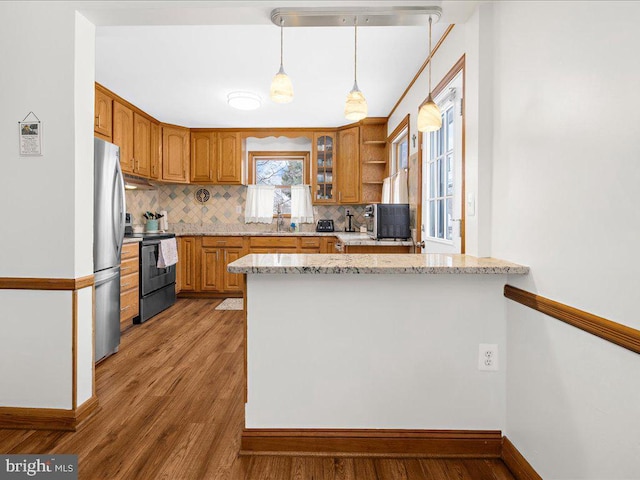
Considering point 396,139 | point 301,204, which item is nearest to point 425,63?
point 396,139

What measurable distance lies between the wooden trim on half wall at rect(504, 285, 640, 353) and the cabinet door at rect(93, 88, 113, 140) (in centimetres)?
403

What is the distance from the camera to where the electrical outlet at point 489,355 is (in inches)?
68.6

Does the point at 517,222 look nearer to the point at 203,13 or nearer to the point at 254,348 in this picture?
the point at 254,348

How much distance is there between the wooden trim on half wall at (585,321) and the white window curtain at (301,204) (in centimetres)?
435

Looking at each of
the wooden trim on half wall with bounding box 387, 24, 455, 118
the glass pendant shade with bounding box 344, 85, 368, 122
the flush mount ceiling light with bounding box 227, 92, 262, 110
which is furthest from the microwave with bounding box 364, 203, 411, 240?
the glass pendant shade with bounding box 344, 85, 368, 122

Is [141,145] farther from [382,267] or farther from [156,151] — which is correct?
[382,267]

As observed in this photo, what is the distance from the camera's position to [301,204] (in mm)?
5820

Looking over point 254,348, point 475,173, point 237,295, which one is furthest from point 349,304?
point 237,295

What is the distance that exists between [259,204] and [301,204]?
0.64 m

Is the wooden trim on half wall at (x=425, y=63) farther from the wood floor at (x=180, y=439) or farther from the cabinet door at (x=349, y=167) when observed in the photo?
the wood floor at (x=180, y=439)

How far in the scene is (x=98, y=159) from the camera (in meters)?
2.74

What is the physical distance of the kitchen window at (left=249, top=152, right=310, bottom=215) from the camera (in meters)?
5.91

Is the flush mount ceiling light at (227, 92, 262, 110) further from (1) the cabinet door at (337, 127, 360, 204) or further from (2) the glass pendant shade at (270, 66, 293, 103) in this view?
(2) the glass pendant shade at (270, 66, 293, 103)

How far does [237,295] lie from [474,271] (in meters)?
4.28
